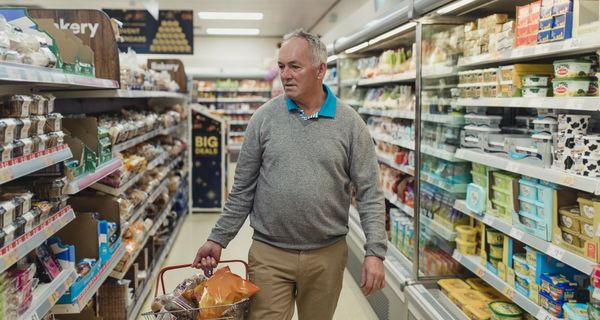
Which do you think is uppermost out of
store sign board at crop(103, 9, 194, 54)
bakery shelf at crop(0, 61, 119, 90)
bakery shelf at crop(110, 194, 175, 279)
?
store sign board at crop(103, 9, 194, 54)

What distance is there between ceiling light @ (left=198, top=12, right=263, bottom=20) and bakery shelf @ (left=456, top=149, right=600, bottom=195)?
981 centimetres

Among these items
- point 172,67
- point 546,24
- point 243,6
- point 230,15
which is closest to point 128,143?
point 546,24

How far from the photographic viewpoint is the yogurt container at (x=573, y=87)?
2.27m

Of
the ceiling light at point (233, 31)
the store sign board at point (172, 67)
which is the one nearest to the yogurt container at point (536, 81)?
the store sign board at point (172, 67)

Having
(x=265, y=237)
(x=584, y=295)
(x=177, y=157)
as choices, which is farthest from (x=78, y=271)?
(x=177, y=157)

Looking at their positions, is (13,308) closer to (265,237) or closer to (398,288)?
(265,237)

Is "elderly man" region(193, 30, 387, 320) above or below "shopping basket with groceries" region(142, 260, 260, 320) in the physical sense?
above

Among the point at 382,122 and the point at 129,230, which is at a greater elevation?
the point at 382,122

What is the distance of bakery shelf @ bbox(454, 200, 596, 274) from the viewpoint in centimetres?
211

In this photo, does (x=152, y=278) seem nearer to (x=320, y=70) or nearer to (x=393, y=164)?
(x=393, y=164)

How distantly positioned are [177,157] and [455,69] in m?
4.73

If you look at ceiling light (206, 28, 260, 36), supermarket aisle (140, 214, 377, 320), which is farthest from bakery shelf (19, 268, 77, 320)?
ceiling light (206, 28, 260, 36)

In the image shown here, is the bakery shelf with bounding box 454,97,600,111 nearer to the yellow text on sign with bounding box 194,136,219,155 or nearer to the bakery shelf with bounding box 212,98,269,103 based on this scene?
the yellow text on sign with bounding box 194,136,219,155

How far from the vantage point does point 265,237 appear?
7.78 ft
